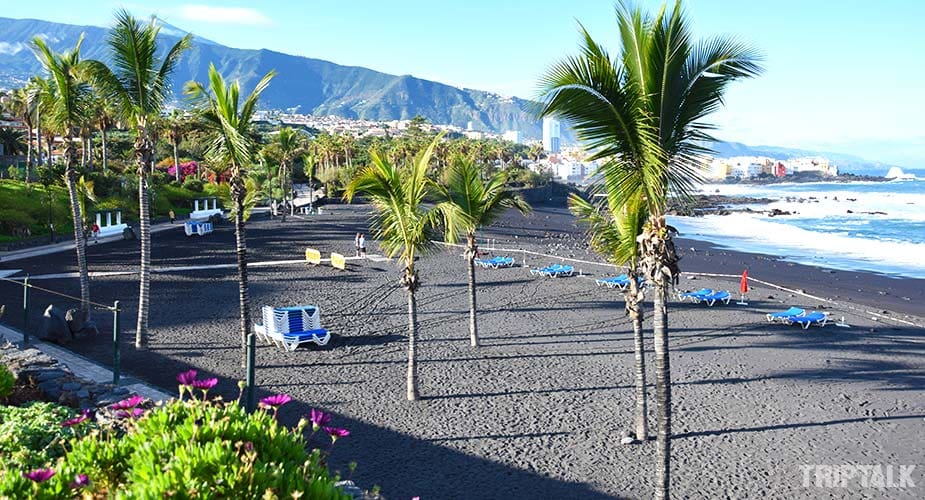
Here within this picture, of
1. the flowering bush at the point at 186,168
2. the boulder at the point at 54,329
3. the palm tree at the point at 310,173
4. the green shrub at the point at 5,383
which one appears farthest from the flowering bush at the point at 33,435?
the flowering bush at the point at 186,168

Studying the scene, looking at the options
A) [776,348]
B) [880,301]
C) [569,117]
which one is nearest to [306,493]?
[569,117]

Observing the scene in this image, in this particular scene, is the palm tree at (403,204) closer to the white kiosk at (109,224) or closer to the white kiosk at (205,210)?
the white kiosk at (109,224)

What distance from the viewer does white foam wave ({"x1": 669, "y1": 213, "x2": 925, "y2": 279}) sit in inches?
1283

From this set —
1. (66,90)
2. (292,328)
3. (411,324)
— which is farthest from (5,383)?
(66,90)

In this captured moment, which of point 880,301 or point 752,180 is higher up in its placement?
point 752,180

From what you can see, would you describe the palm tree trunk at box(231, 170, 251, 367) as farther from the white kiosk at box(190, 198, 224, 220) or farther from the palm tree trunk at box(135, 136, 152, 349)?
the white kiosk at box(190, 198, 224, 220)

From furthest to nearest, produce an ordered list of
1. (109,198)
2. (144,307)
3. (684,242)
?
(684,242)
(109,198)
(144,307)

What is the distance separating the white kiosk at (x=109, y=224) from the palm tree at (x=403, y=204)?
2520 cm

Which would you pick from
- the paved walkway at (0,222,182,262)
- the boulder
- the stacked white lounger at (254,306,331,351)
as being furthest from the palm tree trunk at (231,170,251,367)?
the paved walkway at (0,222,182,262)

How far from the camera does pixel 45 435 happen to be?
5672mm

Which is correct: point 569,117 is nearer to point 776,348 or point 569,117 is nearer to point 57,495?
point 57,495

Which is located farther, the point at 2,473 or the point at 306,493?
the point at 2,473

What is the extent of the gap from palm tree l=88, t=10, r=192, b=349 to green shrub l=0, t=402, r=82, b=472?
709 centimetres

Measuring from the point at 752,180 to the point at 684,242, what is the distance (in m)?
149
